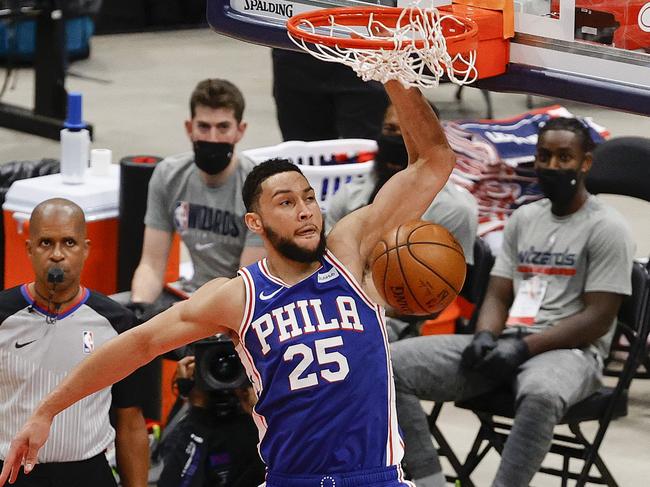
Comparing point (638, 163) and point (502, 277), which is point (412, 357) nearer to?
point (502, 277)

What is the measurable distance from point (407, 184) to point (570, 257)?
5.70ft

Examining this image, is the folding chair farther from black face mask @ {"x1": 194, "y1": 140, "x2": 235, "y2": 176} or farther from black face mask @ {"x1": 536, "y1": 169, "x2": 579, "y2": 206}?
black face mask @ {"x1": 194, "y1": 140, "x2": 235, "y2": 176}

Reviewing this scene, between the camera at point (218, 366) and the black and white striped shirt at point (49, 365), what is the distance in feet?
1.56

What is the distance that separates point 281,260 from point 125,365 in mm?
597

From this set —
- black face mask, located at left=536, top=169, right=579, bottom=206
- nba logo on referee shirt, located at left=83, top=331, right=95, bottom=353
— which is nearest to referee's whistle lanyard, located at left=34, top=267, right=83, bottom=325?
nba logo on referee shirt, located at left=83, top=331, right=95, bottom=353

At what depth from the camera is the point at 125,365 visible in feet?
14.6

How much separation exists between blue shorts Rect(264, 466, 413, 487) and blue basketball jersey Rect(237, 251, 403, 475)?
0.06ft

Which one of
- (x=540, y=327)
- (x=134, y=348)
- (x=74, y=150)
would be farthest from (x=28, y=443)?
(x=74, y=150)

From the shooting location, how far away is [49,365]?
509 centimetres

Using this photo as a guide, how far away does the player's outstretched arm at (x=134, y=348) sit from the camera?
4449 mm

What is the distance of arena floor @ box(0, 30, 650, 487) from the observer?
12438 millimetres

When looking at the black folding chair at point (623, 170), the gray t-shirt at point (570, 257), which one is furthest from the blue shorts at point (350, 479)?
the black folding chair at point (623, 170)

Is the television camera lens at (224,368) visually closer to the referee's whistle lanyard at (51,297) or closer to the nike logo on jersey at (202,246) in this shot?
the referee's whistle lanyard at (51,297)

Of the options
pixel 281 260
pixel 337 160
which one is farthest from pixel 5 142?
pixel 281 260
